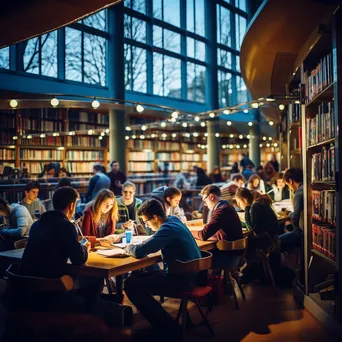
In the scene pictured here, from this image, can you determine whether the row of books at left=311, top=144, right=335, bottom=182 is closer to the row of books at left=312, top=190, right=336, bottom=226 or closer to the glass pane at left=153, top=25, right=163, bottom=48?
the row of books at left=312, top=190, right=336, bottom=226

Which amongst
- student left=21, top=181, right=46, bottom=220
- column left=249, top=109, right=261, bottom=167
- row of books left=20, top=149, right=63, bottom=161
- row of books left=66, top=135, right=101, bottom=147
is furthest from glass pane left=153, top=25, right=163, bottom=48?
student left=21, top=181, right=46, bottom=220

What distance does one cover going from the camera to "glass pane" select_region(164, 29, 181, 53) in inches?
635

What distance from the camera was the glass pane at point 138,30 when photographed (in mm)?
14875

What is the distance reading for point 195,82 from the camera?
17.3 metres

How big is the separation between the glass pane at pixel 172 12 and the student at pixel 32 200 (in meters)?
11.6

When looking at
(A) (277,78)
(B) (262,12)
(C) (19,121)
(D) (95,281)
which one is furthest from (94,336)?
(C) (19,121)

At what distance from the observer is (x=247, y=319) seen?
4.46 metres

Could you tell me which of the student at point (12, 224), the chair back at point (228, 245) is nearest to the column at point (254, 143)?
the chair back at point (228, 245)

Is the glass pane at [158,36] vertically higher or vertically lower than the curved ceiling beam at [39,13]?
higher

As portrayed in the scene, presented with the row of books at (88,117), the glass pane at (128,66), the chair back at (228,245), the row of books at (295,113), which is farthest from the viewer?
the glass pane at (128,66)

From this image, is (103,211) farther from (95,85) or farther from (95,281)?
(95,85)

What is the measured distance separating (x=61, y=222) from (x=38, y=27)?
1863 millimetres

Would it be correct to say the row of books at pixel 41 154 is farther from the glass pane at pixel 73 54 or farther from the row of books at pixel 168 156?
the row of books at pixel 168 156

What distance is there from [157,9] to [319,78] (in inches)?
483
